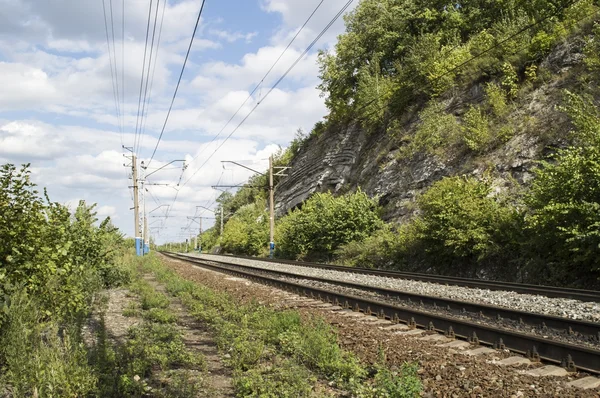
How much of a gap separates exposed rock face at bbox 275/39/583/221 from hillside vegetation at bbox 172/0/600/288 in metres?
0.12

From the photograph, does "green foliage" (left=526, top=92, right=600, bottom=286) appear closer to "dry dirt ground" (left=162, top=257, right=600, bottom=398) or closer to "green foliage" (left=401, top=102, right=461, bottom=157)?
"dry dirt ground" (left=162, top=257, right=600, bottom=398)

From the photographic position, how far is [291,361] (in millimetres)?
6855

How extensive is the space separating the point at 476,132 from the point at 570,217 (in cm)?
1257

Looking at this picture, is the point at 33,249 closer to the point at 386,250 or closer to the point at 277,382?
the point at 277,382

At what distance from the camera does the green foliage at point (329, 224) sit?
96.6 feet

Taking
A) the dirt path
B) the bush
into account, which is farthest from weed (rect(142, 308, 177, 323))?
the bush

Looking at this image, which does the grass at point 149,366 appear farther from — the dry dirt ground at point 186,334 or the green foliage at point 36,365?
the green foliage at point 36,365

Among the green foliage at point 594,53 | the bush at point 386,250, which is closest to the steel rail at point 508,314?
the bush at point 386,250

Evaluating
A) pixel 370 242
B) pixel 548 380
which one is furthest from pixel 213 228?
pixel 548 380

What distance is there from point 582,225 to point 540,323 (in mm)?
6065

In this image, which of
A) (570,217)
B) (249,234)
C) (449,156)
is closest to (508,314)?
(570,217)

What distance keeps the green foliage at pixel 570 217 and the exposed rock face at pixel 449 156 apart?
3.32 meters

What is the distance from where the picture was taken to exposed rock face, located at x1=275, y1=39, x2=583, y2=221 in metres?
22.5

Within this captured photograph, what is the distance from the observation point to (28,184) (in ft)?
22.6
